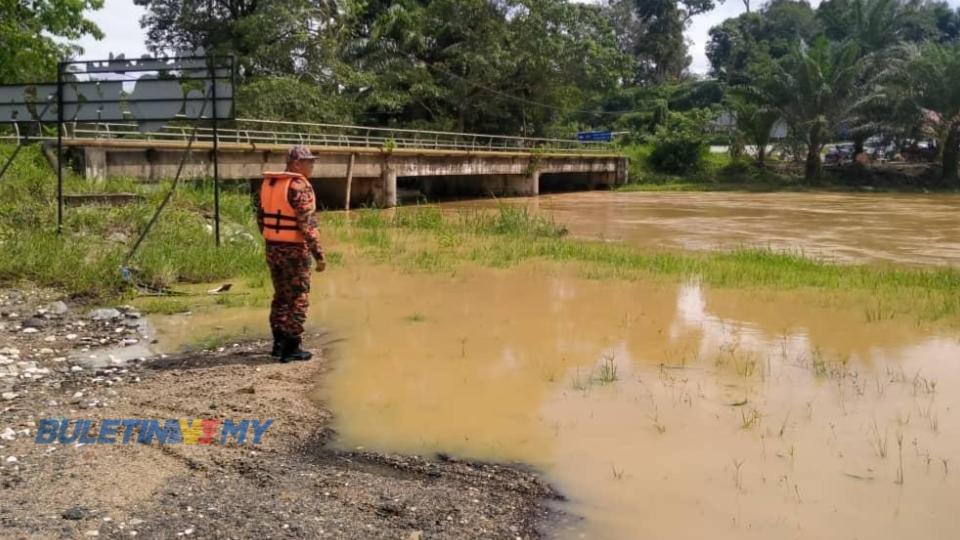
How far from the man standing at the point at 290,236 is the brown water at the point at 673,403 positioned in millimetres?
622

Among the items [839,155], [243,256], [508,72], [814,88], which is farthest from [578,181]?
[243,256]

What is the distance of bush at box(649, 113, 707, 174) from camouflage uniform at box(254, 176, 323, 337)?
149 ft

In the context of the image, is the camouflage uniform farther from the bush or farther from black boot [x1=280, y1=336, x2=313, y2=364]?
the bush

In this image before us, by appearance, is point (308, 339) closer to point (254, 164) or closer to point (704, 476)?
point (704, 476)

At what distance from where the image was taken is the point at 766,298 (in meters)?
10.0

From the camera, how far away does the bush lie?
162 ft

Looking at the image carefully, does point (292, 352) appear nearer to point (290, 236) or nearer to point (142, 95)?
point (290, 236)

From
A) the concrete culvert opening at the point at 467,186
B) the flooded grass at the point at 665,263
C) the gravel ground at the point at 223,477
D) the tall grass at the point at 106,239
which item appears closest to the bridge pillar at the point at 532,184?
the concrete culvert opening at the point at 467,186

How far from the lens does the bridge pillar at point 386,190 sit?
2853 centimetres

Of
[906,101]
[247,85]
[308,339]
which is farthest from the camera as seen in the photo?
[906,101]

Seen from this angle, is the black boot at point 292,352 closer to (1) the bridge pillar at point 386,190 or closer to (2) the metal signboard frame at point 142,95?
(2) the metal signboard frame at point 142,95

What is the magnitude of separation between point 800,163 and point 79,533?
48864 millimetres

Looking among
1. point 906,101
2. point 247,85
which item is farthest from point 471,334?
point 906,101

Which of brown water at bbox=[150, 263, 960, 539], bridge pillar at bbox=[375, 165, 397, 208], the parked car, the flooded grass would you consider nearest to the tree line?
the parked car
